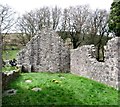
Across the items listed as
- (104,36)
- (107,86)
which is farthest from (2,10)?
(107,86)

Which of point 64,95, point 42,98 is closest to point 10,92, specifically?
point 42,98

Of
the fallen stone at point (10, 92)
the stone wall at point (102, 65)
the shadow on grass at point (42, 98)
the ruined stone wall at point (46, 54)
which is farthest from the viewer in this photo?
the ruined stone wall at point (46, 54)

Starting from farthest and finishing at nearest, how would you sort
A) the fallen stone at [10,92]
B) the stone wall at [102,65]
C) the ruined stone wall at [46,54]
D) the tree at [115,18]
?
the tree at [115,18], the ruined stone wall at [46,54], the stone wall at [102,65], the fallen stone at [10,92]

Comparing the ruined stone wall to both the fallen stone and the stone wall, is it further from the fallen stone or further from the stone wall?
the fallen stone

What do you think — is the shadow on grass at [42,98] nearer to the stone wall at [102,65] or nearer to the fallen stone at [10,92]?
the fallen stone at [10,92]

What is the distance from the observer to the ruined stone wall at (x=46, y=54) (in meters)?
22.1

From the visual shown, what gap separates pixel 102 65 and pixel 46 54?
30.6 ft

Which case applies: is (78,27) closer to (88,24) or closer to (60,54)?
(88,24)

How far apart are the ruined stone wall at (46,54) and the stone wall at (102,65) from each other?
3043mm

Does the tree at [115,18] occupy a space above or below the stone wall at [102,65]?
above

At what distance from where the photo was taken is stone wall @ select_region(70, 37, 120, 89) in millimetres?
11938

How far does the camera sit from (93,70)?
1484cm

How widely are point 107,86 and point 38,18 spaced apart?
90.2 feet

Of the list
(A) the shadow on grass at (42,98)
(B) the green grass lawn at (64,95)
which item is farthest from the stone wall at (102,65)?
(A) the shadow on grass at (42,98)
